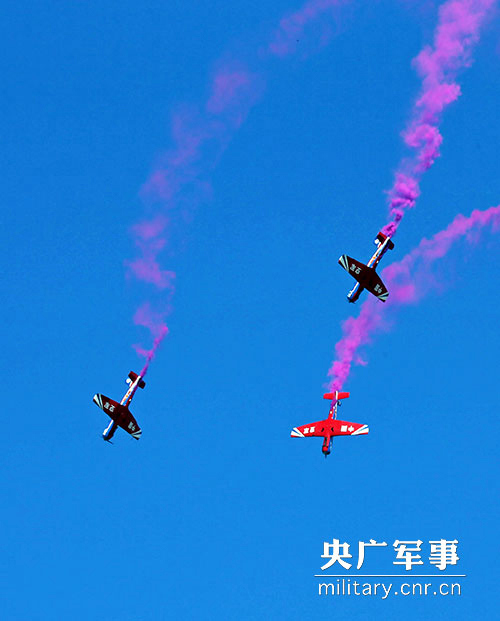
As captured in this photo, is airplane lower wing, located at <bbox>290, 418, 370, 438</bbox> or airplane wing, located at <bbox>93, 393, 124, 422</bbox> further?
airplane wing, located at <bbox>93, 393, 124, 422</bbox>

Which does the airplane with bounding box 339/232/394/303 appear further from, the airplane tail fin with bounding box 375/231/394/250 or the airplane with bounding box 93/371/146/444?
the airplane with bounding box 93/371/146/444

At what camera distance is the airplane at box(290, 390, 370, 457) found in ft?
294

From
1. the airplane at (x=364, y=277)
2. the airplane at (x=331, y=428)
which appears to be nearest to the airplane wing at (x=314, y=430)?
the airplane at (x=331, y=428)

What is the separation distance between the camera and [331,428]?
9031 cm

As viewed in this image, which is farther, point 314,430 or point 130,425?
point 130,425

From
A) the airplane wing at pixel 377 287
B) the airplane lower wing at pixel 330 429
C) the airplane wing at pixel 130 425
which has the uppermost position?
the airplane wing at pixel 377 287

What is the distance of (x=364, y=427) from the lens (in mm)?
89812

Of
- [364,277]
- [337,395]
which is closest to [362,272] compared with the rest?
[364,277]

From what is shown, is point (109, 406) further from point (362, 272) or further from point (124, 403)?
point (362, 272)

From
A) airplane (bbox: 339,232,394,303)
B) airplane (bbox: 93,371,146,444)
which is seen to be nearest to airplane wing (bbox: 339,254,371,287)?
airplane (bbox: 339,232,394,303)

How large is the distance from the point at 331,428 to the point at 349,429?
1.34 metres

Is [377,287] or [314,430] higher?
[377,287]

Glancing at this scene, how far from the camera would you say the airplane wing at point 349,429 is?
89438 millimetres

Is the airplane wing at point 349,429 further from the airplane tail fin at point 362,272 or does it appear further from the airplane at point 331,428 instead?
the airplane tail fin at point 362,272
